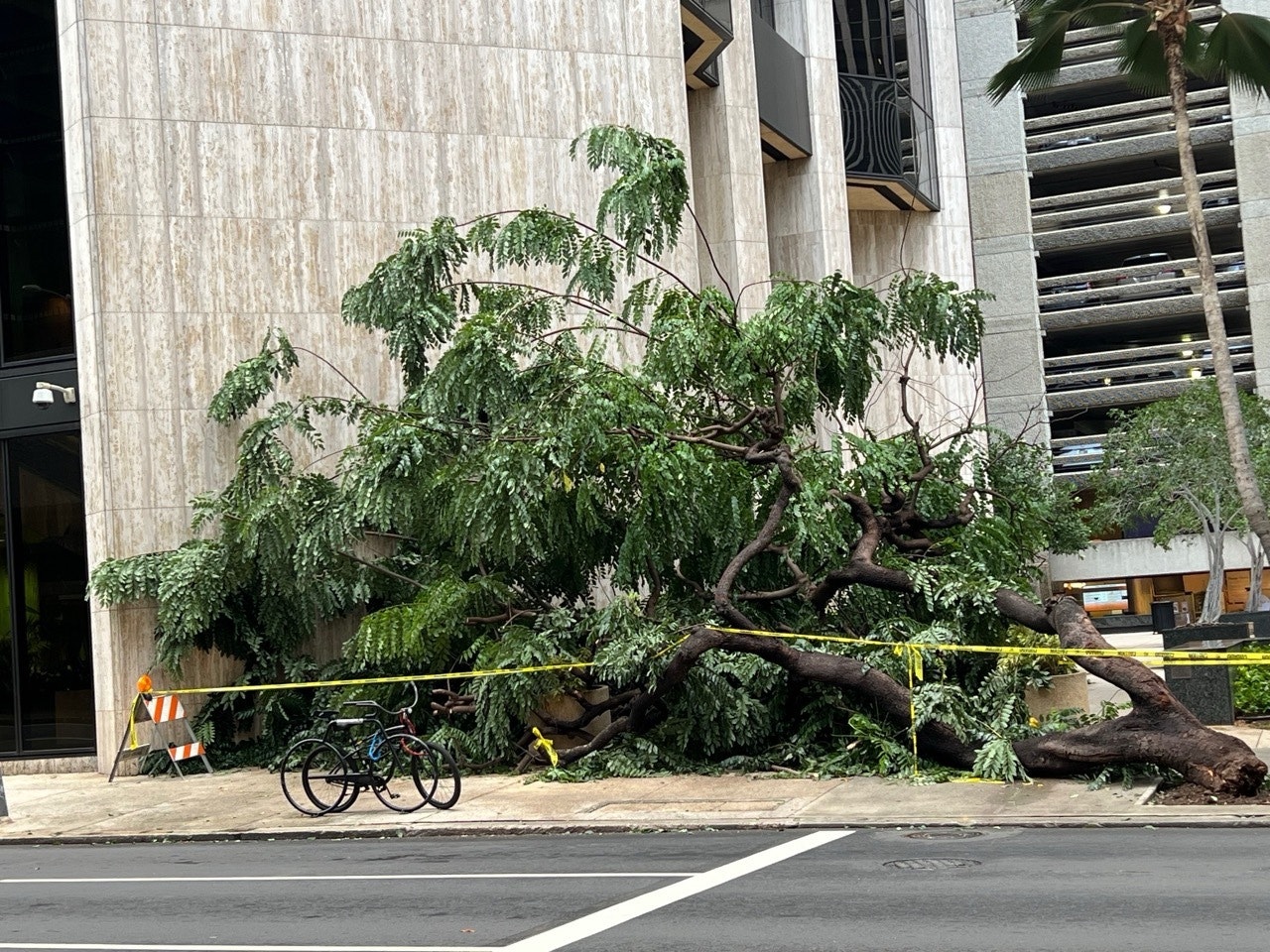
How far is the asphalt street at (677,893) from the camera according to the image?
7918 millimetres

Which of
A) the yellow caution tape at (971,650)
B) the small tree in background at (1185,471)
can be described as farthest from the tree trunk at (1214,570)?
the yellow caution tape at (971,650)

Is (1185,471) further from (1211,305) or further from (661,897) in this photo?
(661,897)

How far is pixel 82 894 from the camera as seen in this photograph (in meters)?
10.6

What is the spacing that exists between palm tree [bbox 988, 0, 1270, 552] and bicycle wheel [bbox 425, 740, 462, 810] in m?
12.0

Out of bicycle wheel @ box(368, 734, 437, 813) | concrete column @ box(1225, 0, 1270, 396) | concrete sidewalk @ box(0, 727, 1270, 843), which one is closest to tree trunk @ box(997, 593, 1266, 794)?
concrete sidewalk @ box(0, 727, 1270, 843)

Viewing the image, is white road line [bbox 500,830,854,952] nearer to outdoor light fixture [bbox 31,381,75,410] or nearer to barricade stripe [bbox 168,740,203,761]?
barricade stripe [bbox 168,740,203,761]

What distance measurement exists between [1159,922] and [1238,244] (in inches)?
2299

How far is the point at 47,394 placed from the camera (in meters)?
18.9

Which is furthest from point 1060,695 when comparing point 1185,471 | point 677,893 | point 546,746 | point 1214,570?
point 1214,570

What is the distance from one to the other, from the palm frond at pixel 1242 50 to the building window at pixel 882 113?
1524 cm

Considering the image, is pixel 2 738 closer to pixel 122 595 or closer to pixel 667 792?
pixel 122 595

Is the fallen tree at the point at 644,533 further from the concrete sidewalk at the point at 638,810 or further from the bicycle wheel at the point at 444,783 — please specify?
the bicycle wheel at the point at 444,783

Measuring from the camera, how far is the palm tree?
20266mm

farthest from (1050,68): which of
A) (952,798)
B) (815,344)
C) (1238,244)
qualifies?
(1238,244)
